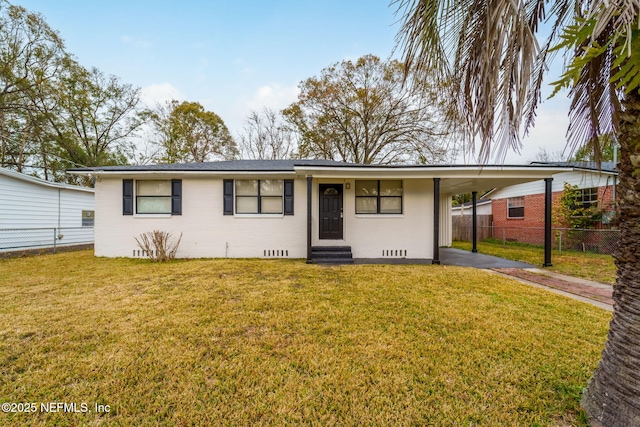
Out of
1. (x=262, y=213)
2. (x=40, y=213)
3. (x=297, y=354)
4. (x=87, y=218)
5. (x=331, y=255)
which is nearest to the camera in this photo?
(x=297, y=354)

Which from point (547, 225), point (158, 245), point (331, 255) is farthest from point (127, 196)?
point (547, 225)

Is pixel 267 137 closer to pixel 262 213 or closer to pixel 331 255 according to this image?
pixel 262 213

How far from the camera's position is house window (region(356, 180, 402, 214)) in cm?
856

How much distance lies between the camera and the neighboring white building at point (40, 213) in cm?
943

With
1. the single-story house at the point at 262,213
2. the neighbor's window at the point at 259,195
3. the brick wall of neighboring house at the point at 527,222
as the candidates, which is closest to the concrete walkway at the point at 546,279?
the single-story house at the point at 262,213

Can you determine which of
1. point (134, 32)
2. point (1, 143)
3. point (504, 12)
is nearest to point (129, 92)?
point (1, 143)

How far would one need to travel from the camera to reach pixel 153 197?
8727 mm

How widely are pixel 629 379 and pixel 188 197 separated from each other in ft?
31.4

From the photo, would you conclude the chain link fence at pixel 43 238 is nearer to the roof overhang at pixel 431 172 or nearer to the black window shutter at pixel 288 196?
the black window shutter at pixel 288 196

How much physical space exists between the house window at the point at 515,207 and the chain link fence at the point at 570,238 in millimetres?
979

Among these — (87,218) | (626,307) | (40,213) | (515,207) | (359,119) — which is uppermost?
(359,119)

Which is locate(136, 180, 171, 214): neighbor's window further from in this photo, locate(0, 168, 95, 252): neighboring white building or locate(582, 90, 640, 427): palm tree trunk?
locate(582, 90, 640, 427): palm tree trunk

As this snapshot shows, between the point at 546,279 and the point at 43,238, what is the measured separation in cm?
1736

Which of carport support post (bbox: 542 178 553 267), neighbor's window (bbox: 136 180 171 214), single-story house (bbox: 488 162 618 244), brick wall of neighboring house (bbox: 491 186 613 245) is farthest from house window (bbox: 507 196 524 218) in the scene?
neighbor's window (bbox: 136 180 171 214)
